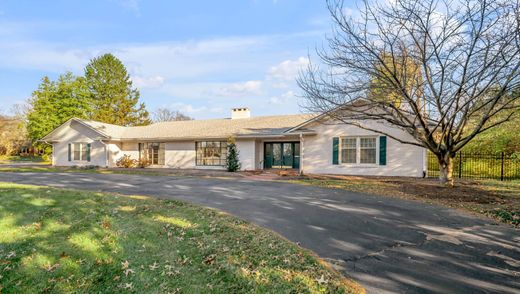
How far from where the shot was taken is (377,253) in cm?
479

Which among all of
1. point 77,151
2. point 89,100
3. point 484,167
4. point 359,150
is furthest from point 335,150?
point 89,100

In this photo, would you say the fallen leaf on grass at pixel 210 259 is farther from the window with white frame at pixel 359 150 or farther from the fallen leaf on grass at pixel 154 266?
the window with white frame at pixel 359 150

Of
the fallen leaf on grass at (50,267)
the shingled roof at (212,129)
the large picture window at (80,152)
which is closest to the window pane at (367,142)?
the shingled roof at (212,129)

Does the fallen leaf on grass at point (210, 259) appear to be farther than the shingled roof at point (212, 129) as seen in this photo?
No

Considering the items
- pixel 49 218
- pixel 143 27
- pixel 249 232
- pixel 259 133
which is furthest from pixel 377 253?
pixel 143 27

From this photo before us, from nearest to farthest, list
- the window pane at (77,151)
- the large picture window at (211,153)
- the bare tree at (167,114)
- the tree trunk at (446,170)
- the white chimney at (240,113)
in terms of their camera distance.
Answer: the tree trunk at (446,170)
the large picture window at (211,153)
the window pane at (77,151)
the white chimney at (240,113)
the bare tree at (167,114)

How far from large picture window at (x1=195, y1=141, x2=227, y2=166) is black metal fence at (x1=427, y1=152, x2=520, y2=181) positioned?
43.9 feet

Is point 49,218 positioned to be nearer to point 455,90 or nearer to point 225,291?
point 225,291

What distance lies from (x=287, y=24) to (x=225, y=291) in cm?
1177

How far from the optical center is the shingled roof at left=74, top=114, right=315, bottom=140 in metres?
20.6

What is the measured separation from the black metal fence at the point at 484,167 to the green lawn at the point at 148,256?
1592cm

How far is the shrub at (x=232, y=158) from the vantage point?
1987cm

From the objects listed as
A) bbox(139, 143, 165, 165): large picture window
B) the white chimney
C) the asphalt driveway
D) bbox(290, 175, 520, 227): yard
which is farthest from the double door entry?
the asphalt driveway

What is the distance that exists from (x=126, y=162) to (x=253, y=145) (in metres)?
10.8
